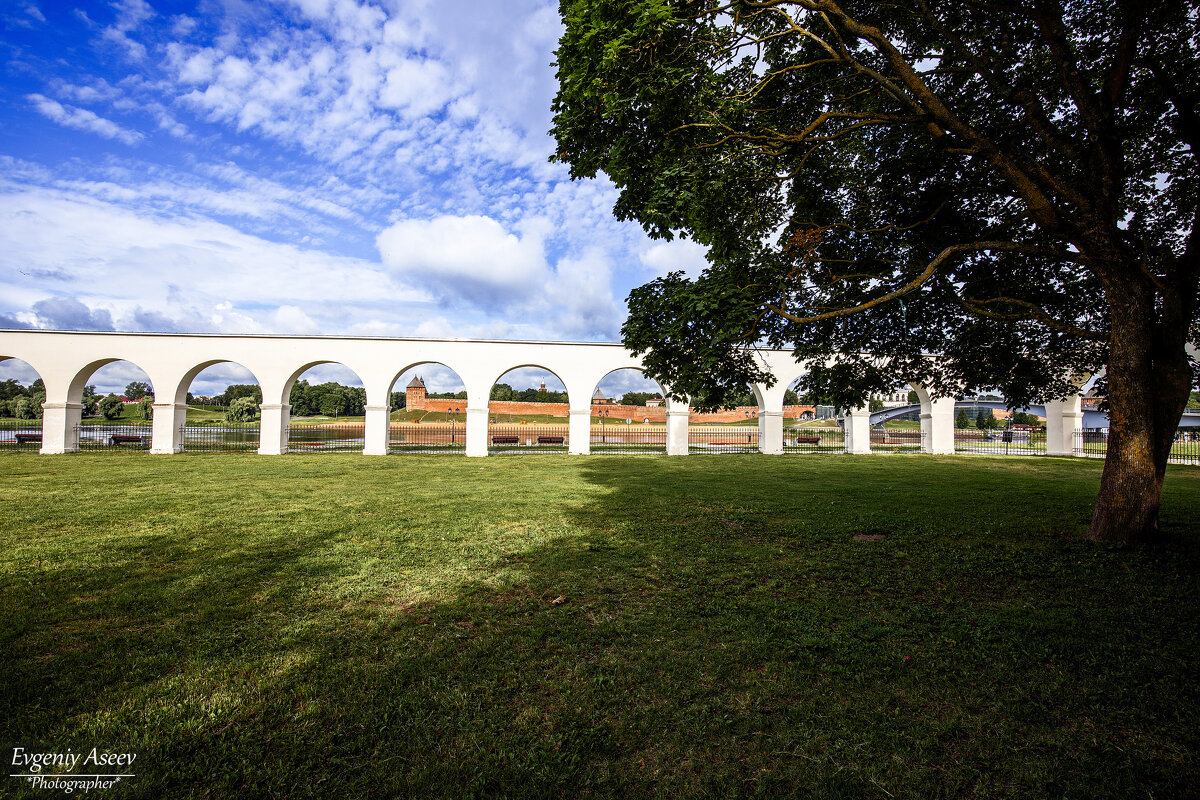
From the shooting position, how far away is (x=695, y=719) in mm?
2365

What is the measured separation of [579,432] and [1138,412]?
14.8m

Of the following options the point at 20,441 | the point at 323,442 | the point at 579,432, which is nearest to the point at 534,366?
the point at 579,432

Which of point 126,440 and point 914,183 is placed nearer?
point 914,183

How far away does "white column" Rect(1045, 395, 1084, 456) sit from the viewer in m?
19.9

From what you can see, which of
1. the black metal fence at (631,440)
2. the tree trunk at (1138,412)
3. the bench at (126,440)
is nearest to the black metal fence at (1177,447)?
the black metal fence at (631,440)

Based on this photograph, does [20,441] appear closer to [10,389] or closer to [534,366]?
[534,366]

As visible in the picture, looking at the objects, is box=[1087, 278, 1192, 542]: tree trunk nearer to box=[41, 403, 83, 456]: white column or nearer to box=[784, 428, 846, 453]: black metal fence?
box=[784, 428, 846, 453]: black metal fence

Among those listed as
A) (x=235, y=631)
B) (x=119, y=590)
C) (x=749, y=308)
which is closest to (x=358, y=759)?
(x=235, y=631)

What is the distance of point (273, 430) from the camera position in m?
17.6

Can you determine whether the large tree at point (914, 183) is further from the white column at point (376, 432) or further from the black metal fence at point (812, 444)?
the black metal fence at point (812, 444)

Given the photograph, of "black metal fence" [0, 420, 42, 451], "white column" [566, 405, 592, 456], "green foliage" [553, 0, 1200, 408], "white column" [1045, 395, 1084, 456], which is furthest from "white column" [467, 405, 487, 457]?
"white column" [1045, 395, 1084, 456]

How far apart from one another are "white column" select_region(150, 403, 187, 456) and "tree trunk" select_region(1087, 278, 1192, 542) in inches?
886

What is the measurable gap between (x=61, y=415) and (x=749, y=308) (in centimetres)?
2249

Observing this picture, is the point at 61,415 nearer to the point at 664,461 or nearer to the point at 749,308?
the point at 664,461
